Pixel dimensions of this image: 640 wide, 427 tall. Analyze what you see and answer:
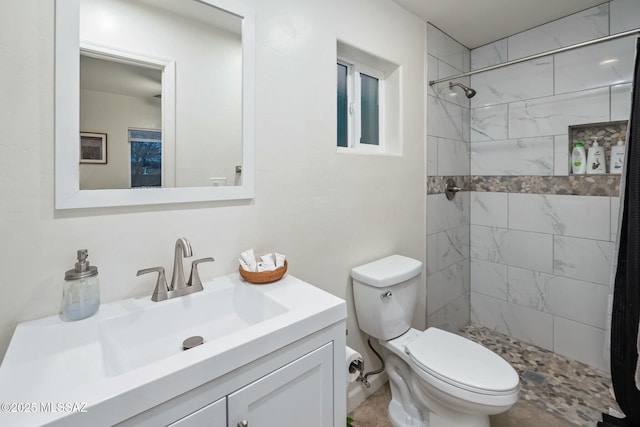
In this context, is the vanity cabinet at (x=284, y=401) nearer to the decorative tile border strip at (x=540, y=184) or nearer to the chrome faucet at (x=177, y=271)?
the chrome faucet at (x=177, y=271)

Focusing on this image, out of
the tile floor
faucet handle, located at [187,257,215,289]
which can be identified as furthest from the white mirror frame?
the tile floor

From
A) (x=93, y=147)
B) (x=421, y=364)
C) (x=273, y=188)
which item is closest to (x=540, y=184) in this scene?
(x=421, y=364)

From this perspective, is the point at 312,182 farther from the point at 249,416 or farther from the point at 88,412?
the point at 88,412

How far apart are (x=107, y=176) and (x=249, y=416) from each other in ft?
2.67

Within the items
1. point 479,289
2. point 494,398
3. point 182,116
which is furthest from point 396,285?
point 479,289

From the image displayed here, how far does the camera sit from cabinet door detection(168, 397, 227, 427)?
64 cm

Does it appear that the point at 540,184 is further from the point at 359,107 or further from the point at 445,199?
the point at 359,107

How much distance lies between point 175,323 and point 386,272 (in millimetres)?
1011

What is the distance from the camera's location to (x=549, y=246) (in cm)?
215

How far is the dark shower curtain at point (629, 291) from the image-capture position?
1.37m

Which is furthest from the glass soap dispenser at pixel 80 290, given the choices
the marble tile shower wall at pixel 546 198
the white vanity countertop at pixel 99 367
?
the marble tile shower wall at pixel 546 198

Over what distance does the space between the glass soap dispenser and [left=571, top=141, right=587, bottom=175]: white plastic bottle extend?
268cm

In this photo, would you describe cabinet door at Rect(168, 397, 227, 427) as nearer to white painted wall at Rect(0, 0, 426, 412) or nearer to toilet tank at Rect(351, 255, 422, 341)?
white painted wall at Rect(0, 0, 426, 412)

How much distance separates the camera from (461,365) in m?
1.30
